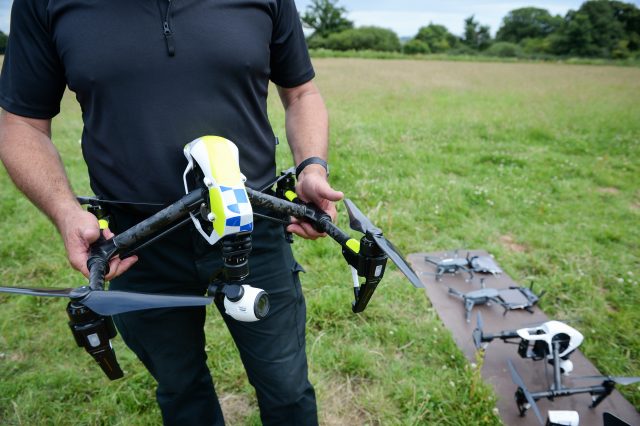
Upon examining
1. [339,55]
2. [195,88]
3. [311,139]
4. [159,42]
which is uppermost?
[159,42]

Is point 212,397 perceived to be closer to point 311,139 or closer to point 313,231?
point 313,231

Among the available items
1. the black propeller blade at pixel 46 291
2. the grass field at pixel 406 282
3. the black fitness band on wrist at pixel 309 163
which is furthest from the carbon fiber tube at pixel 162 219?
the grass field at pixel 406 282

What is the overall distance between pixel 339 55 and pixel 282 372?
3634cm

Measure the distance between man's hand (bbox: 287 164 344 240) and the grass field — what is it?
69.8 inches

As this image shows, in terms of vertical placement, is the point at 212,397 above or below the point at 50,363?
above

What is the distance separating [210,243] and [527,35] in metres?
94.3

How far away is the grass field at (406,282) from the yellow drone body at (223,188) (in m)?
2.17

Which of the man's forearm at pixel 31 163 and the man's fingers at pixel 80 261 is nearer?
the man's fingers at pixel 80 261

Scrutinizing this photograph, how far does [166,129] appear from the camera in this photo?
63.7 inches

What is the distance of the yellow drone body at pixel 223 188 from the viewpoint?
1.28 meters

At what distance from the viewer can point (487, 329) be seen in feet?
12.1

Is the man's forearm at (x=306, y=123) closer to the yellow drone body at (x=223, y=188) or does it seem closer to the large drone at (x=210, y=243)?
the large drone at (x=210, y=243)

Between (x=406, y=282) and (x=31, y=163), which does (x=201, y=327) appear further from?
(x=406, y=282)

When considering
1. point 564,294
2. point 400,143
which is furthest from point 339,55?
point 564,294
